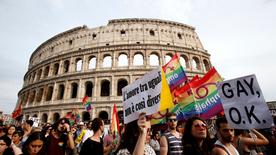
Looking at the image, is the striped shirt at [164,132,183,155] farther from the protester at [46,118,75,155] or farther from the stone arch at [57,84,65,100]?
the stone arch at [57,84,65,100]

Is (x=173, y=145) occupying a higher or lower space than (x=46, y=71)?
lower

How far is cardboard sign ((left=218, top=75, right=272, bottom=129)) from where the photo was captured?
2611 millimetres

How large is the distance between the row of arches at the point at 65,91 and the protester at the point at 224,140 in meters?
20.6

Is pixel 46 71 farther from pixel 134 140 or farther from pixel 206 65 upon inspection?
pixel 134 140

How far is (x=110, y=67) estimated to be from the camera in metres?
23.6

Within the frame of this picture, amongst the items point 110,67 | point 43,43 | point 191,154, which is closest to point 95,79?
point 110,67

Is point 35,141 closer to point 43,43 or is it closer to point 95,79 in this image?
point 95,79

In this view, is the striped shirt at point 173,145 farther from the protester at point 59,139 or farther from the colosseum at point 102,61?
the colosseum at point 102,61

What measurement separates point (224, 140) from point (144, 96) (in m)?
1.46

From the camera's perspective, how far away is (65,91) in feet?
78.4

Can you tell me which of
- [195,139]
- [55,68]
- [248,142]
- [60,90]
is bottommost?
[248,142]

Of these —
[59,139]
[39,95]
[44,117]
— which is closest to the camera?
[59,139]

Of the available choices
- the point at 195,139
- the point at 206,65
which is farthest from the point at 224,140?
the point at 206,65

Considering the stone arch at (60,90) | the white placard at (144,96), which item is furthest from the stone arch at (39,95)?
the white placard at (144,96)
